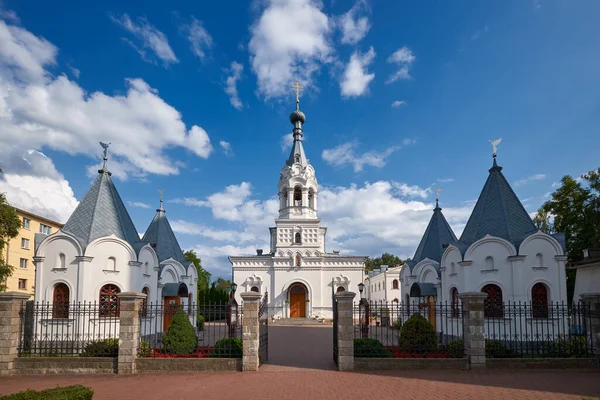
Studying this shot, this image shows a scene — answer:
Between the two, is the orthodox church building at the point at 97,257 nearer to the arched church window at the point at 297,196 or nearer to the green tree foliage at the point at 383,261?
the arched church window at the point at 297,196

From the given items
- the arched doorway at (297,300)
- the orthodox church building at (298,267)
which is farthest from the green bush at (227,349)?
the arched doorway at (297,300)

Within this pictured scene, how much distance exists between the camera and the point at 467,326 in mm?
12344

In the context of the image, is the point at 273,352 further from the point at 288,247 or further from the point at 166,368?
the point at 288,247

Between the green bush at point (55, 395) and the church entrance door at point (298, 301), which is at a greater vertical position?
the green bush at point (55, 395)

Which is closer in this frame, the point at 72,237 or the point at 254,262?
the point at 72,237

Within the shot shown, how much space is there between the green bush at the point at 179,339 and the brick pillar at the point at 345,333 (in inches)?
178

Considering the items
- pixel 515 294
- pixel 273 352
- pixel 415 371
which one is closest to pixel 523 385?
pixel 415 371

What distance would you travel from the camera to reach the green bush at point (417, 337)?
13.1 metres

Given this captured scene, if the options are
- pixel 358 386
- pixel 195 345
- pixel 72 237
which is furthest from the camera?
pixel 72 237

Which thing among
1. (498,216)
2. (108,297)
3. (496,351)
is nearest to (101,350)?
(108,297)

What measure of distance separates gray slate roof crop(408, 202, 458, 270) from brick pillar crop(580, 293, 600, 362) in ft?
38.7

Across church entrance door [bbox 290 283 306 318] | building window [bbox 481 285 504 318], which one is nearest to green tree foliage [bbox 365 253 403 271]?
church entrance door [bbox 290 283 306 318]

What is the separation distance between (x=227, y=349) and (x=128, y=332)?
286 centimetres

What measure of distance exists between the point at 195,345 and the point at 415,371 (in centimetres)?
660
